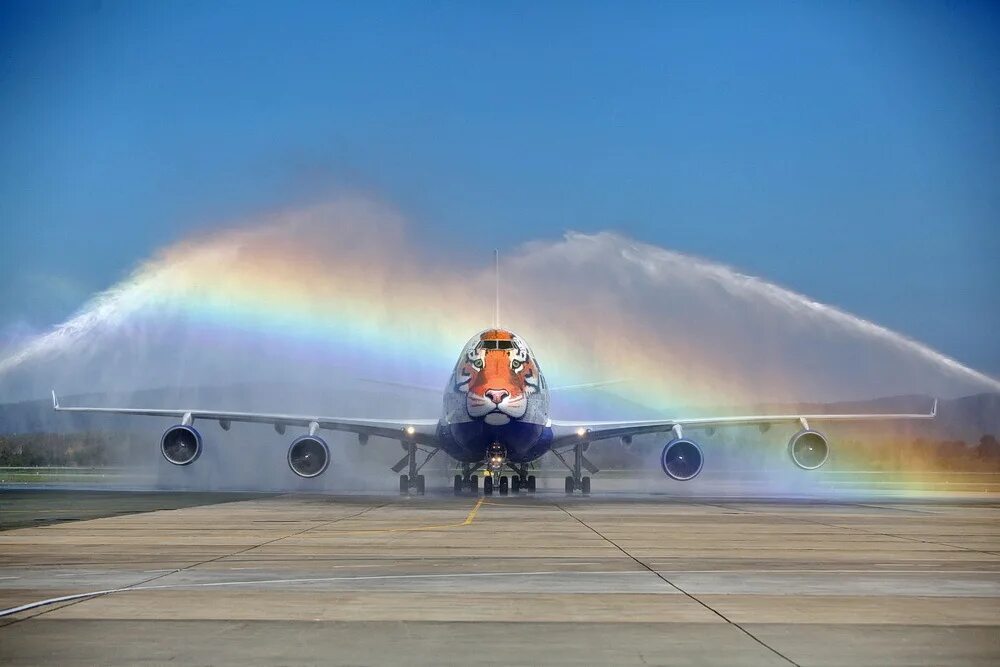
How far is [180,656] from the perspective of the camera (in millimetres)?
9203

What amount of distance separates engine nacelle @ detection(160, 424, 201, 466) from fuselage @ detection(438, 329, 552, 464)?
10.6 meters

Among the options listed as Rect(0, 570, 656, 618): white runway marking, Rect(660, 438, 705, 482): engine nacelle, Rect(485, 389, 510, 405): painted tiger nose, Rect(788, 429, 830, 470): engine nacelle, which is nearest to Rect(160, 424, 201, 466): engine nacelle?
Rect(485, 389, 510, 405): painted tiger nose

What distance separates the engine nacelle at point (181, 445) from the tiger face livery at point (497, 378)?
38.9 feet

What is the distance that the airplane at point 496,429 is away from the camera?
39.8 m

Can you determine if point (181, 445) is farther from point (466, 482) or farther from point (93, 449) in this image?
point (93, 449)

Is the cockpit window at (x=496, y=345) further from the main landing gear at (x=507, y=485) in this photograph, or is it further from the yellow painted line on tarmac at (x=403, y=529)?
the yellow painted line on tarmac at (x=403, y=529)

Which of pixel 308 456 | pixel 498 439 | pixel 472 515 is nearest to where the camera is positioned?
pixel 472 515

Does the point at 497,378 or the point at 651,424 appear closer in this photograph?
the point at 497,378

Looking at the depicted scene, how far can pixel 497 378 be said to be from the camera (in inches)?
1553

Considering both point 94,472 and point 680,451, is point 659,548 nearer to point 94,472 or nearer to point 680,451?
point 680,451

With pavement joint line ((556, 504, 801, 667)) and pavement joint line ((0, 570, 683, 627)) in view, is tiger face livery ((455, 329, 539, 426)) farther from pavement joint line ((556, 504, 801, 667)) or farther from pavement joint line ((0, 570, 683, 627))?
pavement joint line ((0, 570, 683, 627))

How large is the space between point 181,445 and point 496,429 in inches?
555

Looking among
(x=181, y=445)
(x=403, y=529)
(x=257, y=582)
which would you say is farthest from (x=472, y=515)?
(x=181, y=445)

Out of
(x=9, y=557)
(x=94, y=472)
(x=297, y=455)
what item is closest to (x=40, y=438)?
(x=94, y=472)
